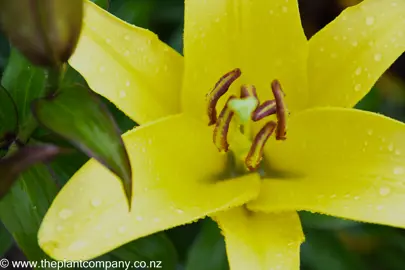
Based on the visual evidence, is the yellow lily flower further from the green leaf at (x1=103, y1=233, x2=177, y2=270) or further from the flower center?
the green leaf at (x1=103, y1=233, x2=177, y2=270)

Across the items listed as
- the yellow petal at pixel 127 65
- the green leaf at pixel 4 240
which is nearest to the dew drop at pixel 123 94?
the yellow petal at pixel 127 65

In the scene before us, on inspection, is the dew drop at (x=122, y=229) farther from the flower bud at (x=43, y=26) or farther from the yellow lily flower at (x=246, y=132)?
the flower bud at (x=43, y=26)

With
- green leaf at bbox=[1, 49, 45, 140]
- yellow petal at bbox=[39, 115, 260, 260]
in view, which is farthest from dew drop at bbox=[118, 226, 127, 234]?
green leaf at bbox=[1, 49, 45, 140]

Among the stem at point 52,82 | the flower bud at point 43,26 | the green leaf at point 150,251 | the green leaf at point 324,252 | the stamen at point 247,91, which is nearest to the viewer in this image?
the flower bud at point 43,26

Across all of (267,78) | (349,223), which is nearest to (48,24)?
(267,78)

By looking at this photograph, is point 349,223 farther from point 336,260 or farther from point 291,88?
point 291,88

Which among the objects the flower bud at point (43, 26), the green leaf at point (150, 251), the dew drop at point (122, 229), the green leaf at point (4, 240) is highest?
the flower bud at point (43, 26)
